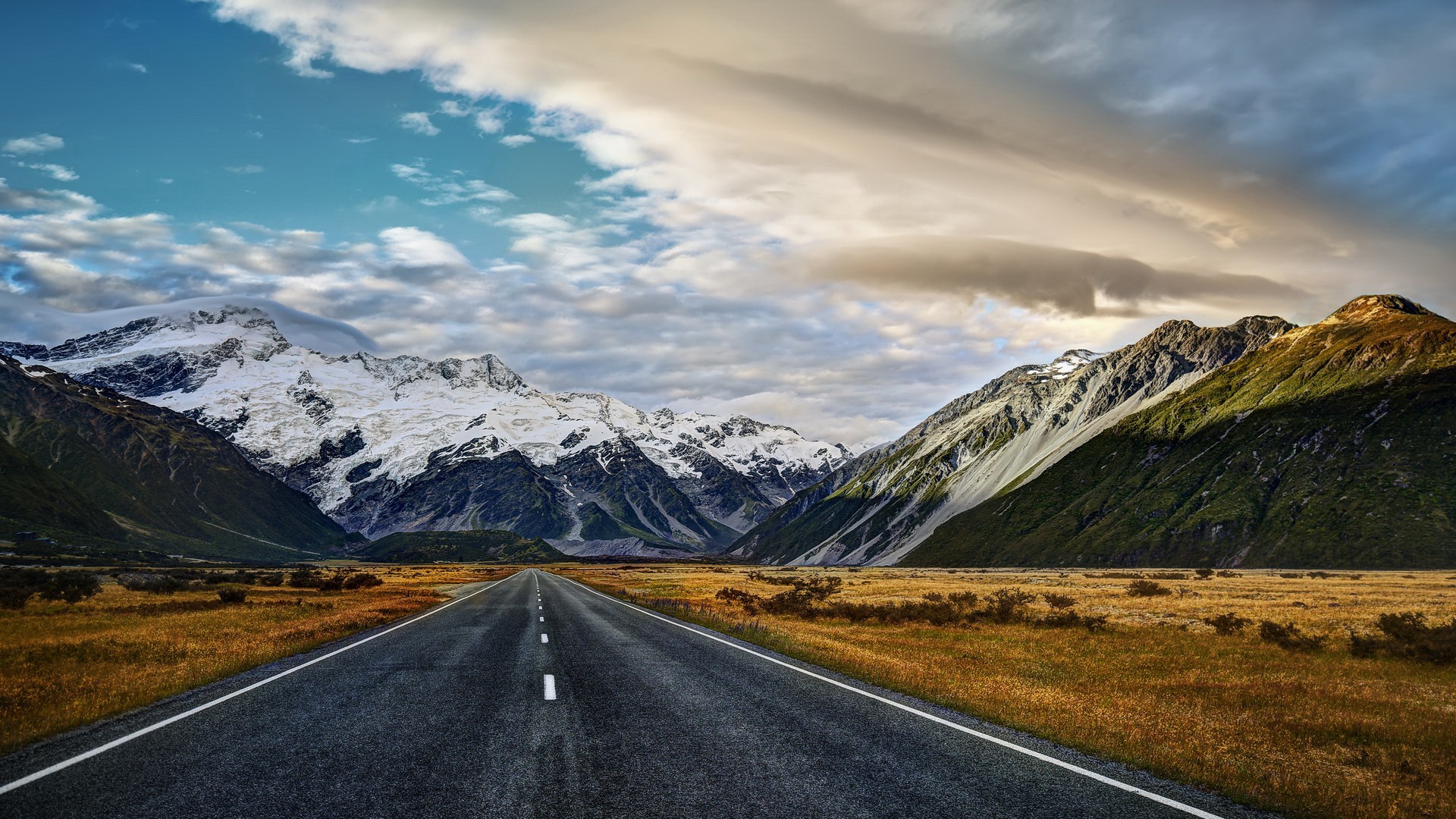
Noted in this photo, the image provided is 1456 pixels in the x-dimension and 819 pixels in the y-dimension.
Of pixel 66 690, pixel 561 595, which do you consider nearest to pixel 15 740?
pixel 66 690

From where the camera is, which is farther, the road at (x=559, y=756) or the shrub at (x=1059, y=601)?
the shrub at (x=1059, y=601)

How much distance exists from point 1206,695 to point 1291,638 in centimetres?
1198

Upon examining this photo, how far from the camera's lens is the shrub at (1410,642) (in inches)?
892

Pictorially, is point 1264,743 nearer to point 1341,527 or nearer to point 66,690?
point 66,690

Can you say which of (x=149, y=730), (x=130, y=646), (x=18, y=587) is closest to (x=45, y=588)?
(x=18, y=587)

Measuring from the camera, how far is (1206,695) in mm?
17844

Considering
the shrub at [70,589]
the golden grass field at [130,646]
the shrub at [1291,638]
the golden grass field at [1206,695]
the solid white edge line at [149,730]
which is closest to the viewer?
the solid white edge line at [149,730]

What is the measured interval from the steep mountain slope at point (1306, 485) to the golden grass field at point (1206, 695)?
12911 centimetres

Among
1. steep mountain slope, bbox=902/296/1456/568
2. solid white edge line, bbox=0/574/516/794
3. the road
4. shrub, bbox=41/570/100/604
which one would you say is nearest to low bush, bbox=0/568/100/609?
shrub, bbox=41/570/100/604

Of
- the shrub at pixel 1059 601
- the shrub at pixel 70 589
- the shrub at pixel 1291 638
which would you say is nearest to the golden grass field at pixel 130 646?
Answer: the shrub at pixel 70 589

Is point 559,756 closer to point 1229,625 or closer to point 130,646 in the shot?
point 130,646

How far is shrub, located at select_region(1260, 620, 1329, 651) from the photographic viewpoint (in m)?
25.4

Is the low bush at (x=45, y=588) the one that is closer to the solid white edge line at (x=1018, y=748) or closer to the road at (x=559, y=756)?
the road at (x=559, y=756)

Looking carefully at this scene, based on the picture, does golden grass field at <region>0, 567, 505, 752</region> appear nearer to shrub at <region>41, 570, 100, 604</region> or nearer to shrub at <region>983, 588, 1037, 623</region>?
shrub at <region>41, 570, 100, 604</region>
